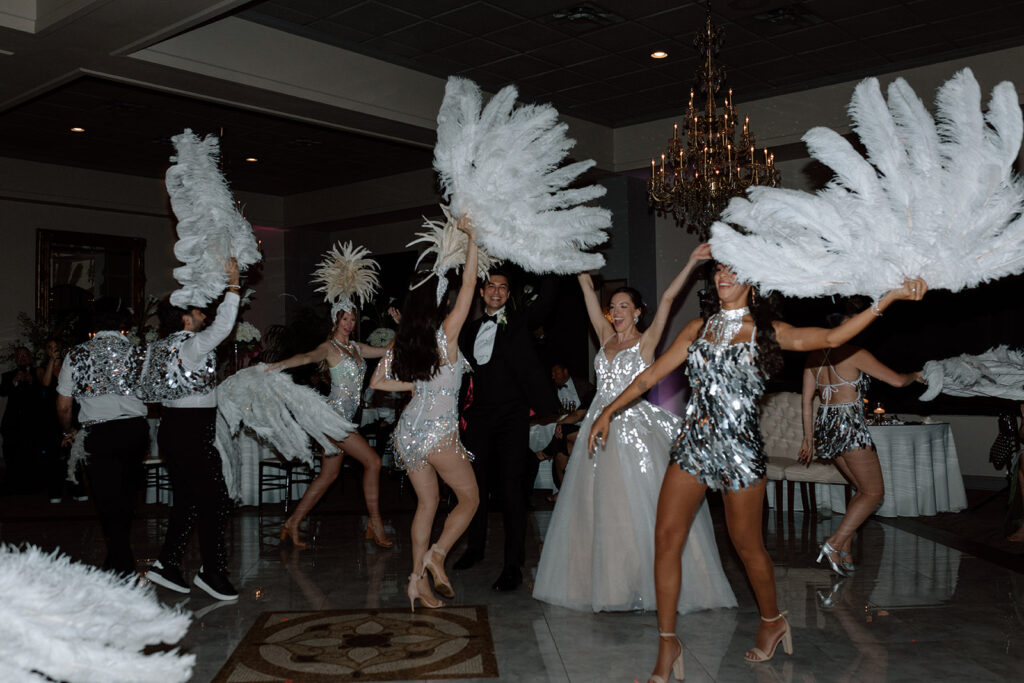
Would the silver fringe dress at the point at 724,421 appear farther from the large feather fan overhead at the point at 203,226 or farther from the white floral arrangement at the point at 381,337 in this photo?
the white floral arrangement at the point at 381,337

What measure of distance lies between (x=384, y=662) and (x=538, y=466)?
521 cm

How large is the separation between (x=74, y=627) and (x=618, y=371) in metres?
3.59

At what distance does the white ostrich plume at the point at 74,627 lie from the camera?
3.42ft

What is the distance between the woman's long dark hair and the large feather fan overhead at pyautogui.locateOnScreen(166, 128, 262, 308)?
1.11 m

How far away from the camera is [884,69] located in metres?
8.57

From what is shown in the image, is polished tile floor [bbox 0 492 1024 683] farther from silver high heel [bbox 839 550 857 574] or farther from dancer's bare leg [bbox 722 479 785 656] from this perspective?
dancer's bare leg [bbox 722 479 785 656]

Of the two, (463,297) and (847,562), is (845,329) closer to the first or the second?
(463,297)

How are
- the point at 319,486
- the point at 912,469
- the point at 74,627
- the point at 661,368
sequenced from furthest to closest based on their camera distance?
the point at 912,469, the point at 319,486, the point at 661,368, the point at 74,627

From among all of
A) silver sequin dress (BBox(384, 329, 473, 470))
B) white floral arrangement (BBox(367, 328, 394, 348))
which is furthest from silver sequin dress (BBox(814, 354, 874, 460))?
white floral arrangement (BBox(367, 328, 394, 348))

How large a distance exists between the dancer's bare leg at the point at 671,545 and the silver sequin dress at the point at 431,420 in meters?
1.37

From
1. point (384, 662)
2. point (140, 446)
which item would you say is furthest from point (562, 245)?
point (140, 446)

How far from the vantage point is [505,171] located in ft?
12.9

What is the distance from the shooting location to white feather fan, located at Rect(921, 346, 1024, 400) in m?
5.10

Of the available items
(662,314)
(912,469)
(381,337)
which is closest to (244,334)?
(381,337)
